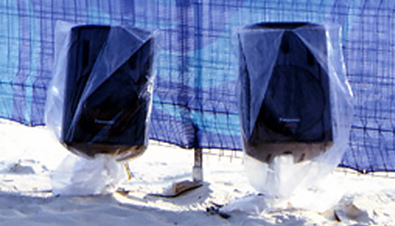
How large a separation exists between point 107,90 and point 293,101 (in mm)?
758

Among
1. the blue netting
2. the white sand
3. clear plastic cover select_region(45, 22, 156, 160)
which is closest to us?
the white sand

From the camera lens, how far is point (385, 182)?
3.25 m

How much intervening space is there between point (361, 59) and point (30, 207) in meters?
1.62

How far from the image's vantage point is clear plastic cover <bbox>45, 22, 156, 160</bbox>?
7.48 ft

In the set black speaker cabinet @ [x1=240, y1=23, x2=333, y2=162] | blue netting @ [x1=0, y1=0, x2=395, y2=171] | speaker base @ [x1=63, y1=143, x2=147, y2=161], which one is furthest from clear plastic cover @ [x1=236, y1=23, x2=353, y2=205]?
speaker base @ [x1=63, y1=143, x2=147, y2=161]

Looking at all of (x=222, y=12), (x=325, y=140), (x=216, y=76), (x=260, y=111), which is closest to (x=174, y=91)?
(x=216, y=76)

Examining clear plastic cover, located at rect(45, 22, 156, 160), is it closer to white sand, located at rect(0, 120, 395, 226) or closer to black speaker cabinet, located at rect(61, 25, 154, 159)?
black speaker cabinet, located at rect(61, 25, 154, 159)

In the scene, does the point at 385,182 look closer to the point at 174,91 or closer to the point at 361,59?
the point at 361,59

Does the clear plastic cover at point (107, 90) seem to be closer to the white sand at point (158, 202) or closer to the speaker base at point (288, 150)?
the white sand at point (158, 202)

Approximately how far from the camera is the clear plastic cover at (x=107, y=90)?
2.28m

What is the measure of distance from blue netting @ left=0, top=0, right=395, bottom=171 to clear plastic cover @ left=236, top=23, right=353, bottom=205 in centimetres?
34

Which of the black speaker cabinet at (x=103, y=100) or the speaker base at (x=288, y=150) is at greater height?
the black speaker cabinet at (x=103, y=100)

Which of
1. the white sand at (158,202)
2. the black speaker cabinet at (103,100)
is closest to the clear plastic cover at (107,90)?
the black speaker cabinet at (103,100)

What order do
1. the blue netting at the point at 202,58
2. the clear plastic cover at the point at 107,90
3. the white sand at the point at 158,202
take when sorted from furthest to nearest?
the blue netting at the point at 202,58
the clear plastic cover at the point at 107,90
the white sand at the point at 158,202
